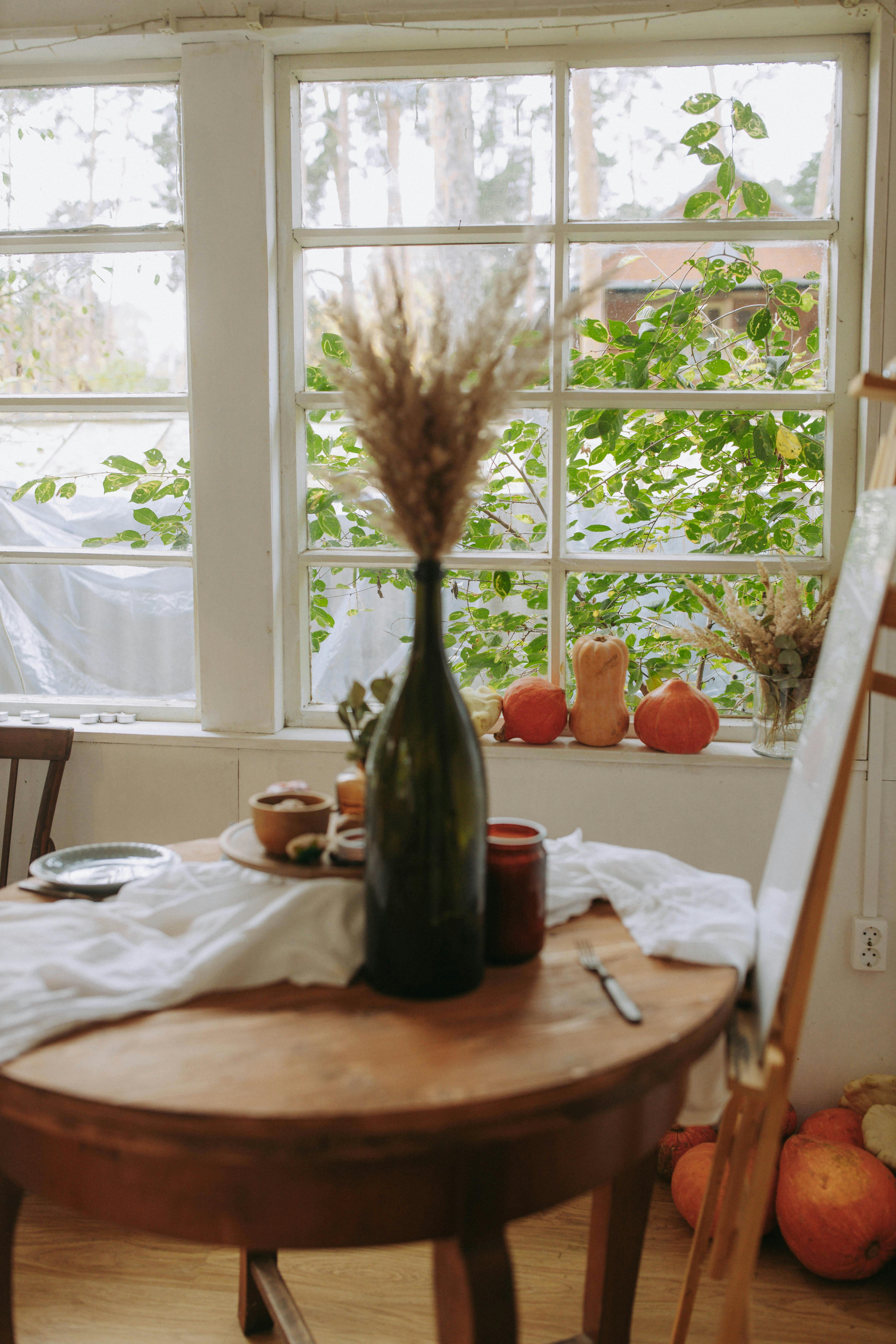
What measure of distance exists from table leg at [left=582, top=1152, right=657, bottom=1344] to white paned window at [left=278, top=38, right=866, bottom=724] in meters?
1.17

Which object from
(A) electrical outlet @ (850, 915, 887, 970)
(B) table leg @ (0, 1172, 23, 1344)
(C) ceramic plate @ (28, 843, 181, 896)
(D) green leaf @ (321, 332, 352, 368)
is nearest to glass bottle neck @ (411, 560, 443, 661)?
(C) ceramic plate @ (28, 843, 181, 896)

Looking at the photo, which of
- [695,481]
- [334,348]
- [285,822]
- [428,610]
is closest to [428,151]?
[334,348]

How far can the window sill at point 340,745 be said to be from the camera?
6.76 feet

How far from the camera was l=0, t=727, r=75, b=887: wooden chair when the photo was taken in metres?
2.03

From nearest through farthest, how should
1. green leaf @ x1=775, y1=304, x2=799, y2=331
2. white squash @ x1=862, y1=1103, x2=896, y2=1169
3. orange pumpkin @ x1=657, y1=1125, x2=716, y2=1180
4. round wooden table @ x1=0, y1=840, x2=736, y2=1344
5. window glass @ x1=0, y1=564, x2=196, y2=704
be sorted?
1. round wooden table @ x1=0, y1=840, x2=736, y2=1344
2. white squash @ x1=862, y1=1103, x2=896, y2=1169
3. orange pumpkin @ x1=657, y1=1125, x2=716, y2=1180
4. green leaf @ x1=775, y1=304, x2=799, y2=331
5. window glass @ x1=0, y1=564, x2=196, y2=704

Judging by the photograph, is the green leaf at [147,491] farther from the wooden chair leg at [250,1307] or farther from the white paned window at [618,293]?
the wooden chair leg at [250,1307]

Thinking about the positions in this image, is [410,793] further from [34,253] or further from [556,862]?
[34,253]

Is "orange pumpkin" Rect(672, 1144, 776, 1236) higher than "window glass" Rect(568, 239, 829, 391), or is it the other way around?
"window glass" Rect(568, 239, 829, 391)

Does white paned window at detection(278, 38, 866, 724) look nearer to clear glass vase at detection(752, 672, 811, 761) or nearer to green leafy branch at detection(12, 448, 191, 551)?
clear glass vase at detection(752, 672, 811, 761)

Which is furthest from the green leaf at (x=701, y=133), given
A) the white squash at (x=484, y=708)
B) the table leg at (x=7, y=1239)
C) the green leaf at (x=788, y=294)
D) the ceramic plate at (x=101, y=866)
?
the table leg at (x=7, y=1239)

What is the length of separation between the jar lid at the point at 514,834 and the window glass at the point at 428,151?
4.99ft

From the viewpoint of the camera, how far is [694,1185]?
1810 millimetres

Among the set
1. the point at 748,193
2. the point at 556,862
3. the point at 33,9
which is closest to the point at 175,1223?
the point at 556,862

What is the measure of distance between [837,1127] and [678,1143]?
310mm
